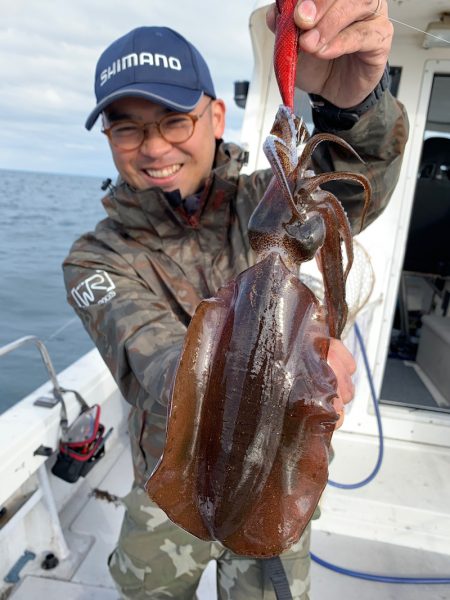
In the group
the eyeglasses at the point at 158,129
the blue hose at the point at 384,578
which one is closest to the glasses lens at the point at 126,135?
the eyeglasses at the point at 158,129

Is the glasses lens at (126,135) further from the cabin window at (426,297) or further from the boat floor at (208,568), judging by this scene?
the cabin window at (426,297)

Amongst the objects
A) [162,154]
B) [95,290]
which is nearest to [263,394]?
[95,290]

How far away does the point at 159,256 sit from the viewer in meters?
2.32

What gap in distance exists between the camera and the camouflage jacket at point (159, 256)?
1.91 m

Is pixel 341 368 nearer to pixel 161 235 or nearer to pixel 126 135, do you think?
pixel 161 235

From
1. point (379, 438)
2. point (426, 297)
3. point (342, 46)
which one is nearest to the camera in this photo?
point (342, 46)

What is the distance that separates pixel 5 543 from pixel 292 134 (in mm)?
3086

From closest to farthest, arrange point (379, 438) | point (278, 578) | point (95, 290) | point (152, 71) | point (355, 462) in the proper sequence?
point (278, 578), point (95, 290), point (152, 71), point (355, 462), point (379, 438)

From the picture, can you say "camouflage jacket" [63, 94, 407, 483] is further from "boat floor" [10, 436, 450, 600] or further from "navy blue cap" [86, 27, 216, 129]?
"boat floor" [10, 436, 450, 600]

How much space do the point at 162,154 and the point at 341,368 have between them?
156 cm

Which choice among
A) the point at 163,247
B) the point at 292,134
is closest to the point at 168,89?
the point at 163,247

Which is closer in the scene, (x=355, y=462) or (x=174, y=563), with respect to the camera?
(x=174, y=563)

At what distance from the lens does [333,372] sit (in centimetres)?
104

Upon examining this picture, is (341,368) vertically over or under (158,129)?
under
